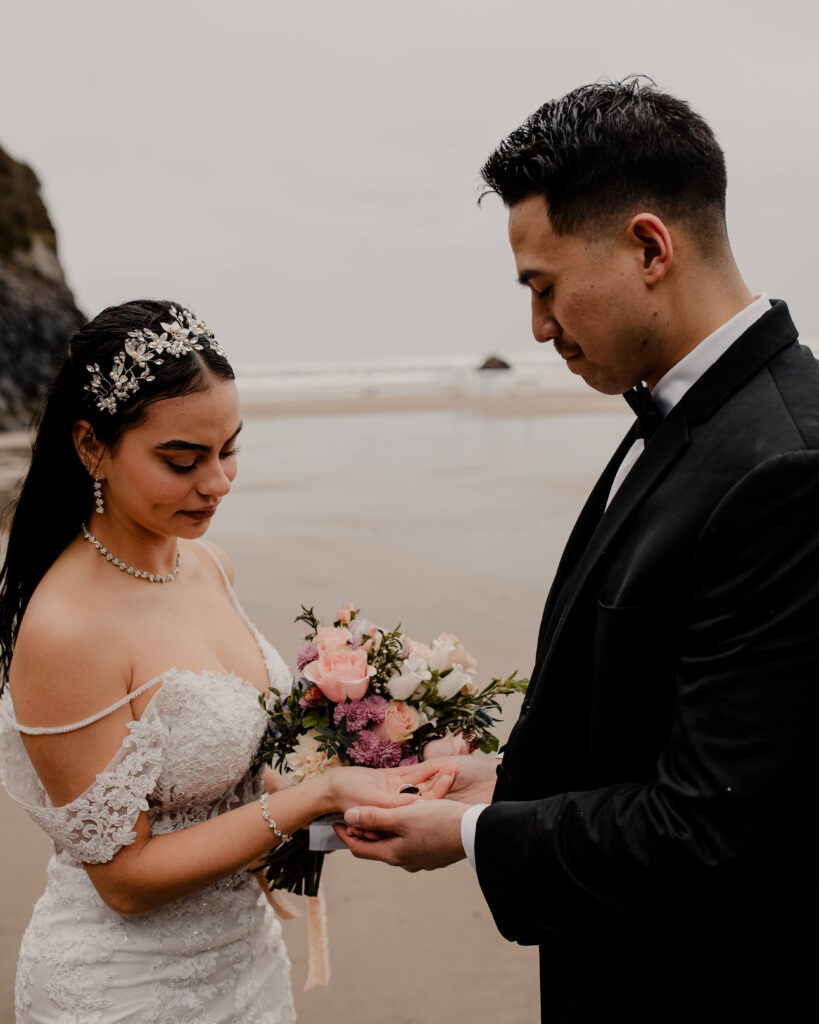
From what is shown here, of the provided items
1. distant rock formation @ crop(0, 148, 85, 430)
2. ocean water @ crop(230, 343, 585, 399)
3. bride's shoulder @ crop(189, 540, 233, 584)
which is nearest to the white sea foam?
ocean water @ crop(230, 343, 585, 399)

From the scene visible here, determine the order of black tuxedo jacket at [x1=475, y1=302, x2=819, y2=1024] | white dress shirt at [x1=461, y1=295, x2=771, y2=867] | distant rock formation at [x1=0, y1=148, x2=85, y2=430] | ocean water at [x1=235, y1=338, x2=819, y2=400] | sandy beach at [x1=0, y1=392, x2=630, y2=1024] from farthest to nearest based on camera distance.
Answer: ocean water at [x1=235, y1=338, x2=819, y2=400] < distant rock formation at [x1=0, y1=148, x2=85, y2=430] < sandy beach at [x1=0, y1=392, x2=630, y2=1024] < white dress shirt at [x1=461, y1=295, x2=771, y2=867] < black tuxedo jacket at [x1=475, y1=302, x2=819, y2=1024]

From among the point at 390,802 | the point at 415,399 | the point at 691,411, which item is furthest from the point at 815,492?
the point at 415,399

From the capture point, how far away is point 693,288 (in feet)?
6.64

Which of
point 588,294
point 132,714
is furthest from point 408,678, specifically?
point 588,294

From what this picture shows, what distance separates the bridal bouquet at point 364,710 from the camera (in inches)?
110

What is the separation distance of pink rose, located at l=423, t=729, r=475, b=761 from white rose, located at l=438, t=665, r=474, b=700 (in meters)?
0.13

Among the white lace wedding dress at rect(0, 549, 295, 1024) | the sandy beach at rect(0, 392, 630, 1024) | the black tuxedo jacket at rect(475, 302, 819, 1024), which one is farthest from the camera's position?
the sandy beach at rect(0, 392, 630, 1024)

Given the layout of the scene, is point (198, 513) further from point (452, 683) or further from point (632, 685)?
point (632, 685)

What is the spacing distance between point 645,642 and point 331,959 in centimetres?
324

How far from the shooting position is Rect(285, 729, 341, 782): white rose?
2840 millimetres

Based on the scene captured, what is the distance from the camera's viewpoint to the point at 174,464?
272cm

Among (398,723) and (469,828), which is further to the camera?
(398,723)

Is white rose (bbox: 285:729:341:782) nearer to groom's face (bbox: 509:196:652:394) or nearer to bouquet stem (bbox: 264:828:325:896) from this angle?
bouquet stem (bbox: 264:828:325:896)

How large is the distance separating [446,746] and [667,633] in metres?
1.23
